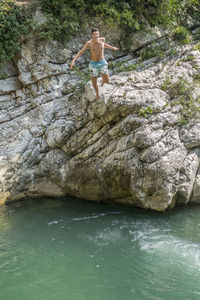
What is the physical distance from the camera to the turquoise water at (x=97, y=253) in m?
4.98

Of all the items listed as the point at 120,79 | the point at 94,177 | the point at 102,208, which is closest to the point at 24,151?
the point at 94,177

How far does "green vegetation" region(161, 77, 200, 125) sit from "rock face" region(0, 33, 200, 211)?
0.15 meters

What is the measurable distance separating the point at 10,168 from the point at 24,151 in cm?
66

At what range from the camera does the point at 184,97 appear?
8.28 metres

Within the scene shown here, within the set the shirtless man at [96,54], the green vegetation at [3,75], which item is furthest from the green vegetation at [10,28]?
the shirtless man at [96,54]

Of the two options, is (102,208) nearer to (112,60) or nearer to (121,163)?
(121,163)

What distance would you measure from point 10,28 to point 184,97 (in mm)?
5976

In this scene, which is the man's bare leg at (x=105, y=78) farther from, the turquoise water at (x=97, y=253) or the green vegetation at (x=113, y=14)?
the turquoise water at (x=97, y=253)

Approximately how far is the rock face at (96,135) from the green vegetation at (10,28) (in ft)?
1.41

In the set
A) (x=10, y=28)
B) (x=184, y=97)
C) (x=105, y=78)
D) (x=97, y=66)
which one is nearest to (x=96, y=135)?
(x=105, y=78)

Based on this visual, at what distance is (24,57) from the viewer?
1001cm

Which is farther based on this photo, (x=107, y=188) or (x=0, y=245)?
(x=107, y=188)

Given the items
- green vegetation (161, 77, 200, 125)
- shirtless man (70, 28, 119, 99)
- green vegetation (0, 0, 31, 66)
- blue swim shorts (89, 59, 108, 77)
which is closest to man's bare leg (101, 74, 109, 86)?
shirtless man (70, 28, 119, 99)

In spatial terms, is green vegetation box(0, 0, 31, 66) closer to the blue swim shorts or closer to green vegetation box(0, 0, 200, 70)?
green vegetation box(0, 0, 200, 70)
